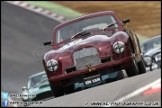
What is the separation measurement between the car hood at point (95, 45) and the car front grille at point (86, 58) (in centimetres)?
7

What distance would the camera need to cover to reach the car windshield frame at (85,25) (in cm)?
1295

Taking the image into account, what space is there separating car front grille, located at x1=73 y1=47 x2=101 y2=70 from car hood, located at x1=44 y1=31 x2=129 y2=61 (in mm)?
74

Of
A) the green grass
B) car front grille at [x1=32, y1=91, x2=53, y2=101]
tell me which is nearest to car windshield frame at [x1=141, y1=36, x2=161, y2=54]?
car front grille at [x1=32, y1=91, x2=53, y2=101]

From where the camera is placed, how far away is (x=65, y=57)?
11.5m

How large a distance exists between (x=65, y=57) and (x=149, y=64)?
4.86m

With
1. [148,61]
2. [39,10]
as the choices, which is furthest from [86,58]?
[39,10]

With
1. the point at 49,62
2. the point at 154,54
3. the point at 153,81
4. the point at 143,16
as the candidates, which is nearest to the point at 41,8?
the point at 143,16

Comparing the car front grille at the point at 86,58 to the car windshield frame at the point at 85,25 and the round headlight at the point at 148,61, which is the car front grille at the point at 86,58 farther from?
the round headlight at the point at 148,61

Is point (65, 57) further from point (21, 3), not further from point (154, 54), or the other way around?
point (21, 3)

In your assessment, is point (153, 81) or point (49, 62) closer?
point (153, 81)

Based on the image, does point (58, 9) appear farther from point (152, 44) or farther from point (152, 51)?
point (152, 51)

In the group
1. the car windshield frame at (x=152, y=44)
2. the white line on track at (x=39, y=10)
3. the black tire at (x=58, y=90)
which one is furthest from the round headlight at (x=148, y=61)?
the white line on track at (x=39, y=10)

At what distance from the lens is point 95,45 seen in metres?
11.4

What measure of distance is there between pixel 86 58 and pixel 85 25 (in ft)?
5.88
